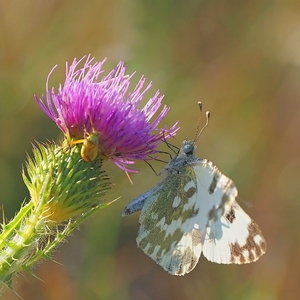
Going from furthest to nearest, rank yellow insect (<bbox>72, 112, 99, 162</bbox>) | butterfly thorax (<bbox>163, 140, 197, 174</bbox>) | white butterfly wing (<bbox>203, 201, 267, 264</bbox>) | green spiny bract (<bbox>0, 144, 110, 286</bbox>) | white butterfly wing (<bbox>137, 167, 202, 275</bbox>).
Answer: butterfly thorax (<bbox>163, 140, 197, 174</bbox>)
white butterfly wing (<bbox>137, 167, 202, 275</bbox>)
white butterfly wing (<bbox>203, 201, 267, 264</bbox>)
yellow insect (<bbox>72, 112, 99, 162</bbox>)
green spiny bract (<bbox>0, 144, 110, 286</bbox>)

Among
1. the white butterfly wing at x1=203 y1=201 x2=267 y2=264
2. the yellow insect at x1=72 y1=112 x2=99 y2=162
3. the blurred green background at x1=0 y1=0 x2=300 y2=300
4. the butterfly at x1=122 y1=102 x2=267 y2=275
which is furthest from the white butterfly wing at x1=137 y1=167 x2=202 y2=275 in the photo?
the blurred green background at x1=0 y1=0 x2=300 y2=300

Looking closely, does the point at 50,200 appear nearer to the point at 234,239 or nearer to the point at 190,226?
the point at 190,226

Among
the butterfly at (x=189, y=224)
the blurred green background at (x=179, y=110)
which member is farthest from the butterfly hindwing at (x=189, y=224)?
the blurred green background at (x=179, y=110)

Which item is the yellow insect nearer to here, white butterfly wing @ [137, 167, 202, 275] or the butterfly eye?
white butterfly wing @ [137, 167, 202, 275]

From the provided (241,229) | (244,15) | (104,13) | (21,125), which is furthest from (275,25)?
(241,229)

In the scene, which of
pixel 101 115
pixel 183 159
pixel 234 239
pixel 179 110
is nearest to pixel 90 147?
pixel 101 115

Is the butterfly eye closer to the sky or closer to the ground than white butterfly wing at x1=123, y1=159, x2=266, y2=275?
closer to the sky

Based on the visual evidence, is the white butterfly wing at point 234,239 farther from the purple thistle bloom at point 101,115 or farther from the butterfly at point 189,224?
the purple thistle bloom at point 101,115
